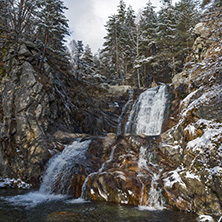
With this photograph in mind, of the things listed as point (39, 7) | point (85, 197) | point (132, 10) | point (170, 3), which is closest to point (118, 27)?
point (132, 10)

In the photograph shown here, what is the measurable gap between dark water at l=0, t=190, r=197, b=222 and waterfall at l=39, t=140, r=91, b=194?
1.57 metres

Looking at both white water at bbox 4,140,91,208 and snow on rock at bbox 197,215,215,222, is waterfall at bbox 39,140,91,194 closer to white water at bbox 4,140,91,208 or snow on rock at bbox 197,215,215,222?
white water at bbox 4,140,91,208

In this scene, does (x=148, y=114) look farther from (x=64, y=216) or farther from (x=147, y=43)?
(x=147, y=43)

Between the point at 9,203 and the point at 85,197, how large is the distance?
3.34 m

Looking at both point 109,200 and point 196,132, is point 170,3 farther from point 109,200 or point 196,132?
point 109,200

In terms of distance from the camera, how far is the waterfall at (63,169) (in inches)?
389

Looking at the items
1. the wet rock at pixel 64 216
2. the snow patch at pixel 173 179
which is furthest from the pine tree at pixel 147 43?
the wet rock at pixel 64 216

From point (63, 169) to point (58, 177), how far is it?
511 mm

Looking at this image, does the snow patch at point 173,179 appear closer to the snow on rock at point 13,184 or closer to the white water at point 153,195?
the white water at point 153,195

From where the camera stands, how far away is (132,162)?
10.4 metres

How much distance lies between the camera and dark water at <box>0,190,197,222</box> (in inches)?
246

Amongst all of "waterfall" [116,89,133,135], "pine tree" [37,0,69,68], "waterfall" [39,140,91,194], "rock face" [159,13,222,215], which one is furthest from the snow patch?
"pine tree" [37,0,69,68]

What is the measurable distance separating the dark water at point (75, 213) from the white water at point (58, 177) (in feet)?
0.55

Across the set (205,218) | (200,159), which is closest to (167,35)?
(200,159)
